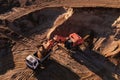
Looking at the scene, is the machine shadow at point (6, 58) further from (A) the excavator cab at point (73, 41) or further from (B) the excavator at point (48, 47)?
(A) the excavator cab at point (73, 41)

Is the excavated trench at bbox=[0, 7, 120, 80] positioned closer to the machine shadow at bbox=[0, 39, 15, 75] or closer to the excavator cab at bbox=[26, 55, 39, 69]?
the machine shadow at bbox=[0, 39, 15, 75]

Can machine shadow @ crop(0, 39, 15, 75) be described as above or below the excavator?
below

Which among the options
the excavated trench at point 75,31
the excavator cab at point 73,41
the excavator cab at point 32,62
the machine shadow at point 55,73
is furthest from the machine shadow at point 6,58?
the excavator cab at point 73,41

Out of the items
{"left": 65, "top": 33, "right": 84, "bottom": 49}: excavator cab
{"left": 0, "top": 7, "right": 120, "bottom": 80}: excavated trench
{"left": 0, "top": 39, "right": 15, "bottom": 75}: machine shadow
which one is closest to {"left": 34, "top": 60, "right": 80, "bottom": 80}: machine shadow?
{"left": 0, "top": 7, "right": 120, "bottom": 80}: excavated trench

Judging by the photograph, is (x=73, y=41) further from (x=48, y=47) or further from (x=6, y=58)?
(x=6, y=58)

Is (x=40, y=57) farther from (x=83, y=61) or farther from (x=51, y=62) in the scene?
(x=83, y=61)

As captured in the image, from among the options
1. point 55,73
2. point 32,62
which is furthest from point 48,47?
point 55,73
